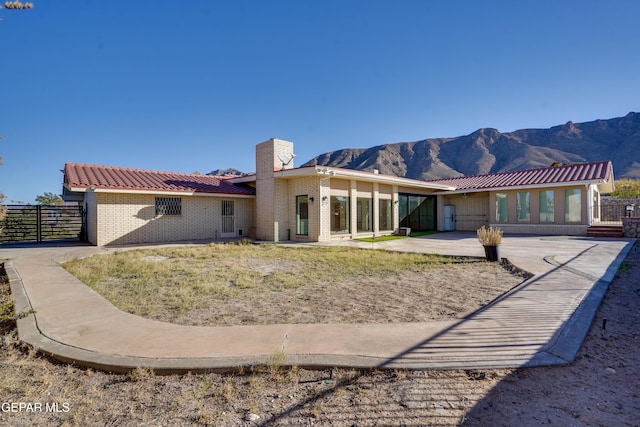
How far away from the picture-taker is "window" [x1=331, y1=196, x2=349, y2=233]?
52.8 ft

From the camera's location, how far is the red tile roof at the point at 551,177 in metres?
17.6

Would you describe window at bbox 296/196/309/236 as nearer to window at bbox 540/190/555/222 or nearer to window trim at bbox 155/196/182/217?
window trim at bbox 155/196/182/217

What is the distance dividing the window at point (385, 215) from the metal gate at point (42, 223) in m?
15.4

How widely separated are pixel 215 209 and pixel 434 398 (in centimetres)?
1612

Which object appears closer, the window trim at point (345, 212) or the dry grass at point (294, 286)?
the dry grass at point (294, 286)

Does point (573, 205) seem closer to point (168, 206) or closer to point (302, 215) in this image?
point (302, 215)

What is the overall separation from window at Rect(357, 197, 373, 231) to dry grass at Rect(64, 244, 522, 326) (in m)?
6.71

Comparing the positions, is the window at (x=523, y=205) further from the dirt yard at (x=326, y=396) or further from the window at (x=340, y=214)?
the dirt yard at (x=326, y=396)

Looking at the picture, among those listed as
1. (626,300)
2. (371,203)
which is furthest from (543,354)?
(371,203)

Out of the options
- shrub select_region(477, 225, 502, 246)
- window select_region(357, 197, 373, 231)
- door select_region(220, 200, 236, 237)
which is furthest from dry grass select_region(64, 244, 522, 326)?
door select_region(220, 200, 236, 237)

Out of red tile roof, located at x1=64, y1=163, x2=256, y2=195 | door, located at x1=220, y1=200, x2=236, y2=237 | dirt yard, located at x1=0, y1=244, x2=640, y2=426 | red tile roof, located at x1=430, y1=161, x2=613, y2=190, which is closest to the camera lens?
dirt yard, located at x1=0, y1=244, x2=640, y2=426

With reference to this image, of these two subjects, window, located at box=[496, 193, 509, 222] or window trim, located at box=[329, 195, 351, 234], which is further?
window, located at box=[496, 193, 509, 222]

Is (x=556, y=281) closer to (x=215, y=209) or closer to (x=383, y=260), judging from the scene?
(x=383, y=260)

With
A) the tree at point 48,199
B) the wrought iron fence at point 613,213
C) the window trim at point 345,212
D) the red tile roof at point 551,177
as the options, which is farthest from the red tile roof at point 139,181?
the wrought iron fence at point 613,213
